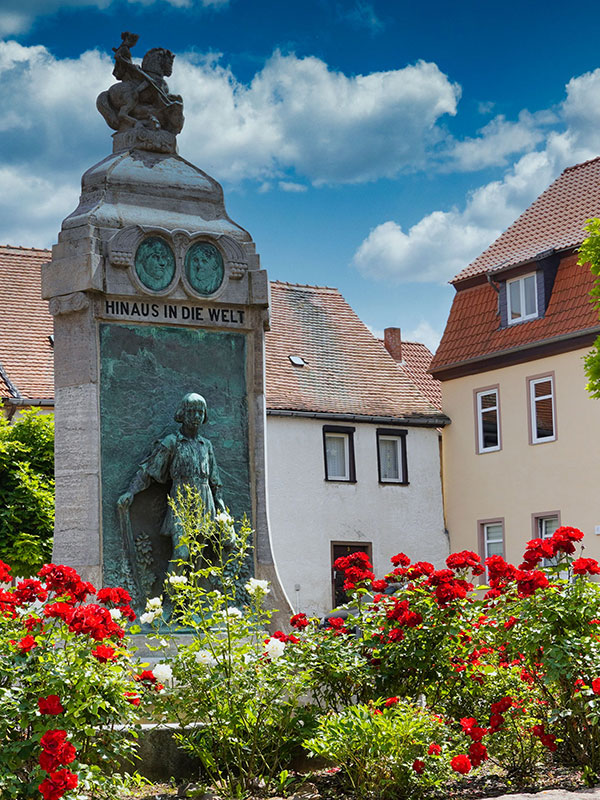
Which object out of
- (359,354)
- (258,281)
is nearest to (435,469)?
(359,354)

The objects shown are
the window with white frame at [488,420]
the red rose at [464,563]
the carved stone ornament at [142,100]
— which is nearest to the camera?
the red rose at [464,563]

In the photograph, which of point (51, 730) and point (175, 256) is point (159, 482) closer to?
point (175, 256)

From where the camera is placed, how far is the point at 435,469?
34.5 meters

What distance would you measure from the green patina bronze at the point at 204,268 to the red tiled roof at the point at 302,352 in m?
18.2

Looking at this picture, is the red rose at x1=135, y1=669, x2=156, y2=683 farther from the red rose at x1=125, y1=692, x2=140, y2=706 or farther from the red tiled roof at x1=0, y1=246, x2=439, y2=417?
the red tiled roof at x1=0, y1=246, x2=439, y2=417

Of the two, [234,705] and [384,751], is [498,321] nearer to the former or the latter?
[234,705]

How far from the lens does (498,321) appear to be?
32.4 metres

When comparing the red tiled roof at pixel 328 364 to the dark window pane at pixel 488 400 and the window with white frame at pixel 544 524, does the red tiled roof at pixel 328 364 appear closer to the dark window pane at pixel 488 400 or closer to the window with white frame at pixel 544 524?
the dark window pane at pixel 488 400

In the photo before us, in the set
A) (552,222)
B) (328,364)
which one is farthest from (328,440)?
(552,222)

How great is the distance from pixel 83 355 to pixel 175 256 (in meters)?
1.14

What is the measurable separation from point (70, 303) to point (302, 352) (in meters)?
23.8

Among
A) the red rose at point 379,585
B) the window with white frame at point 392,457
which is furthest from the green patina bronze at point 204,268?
the window with white frame at point 392,457

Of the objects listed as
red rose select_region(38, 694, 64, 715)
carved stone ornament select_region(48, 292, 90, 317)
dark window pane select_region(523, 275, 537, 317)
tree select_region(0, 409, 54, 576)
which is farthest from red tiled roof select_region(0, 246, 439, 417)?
red rose select_region(38, 694, 64, 715)

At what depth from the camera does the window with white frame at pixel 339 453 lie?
109 feet
